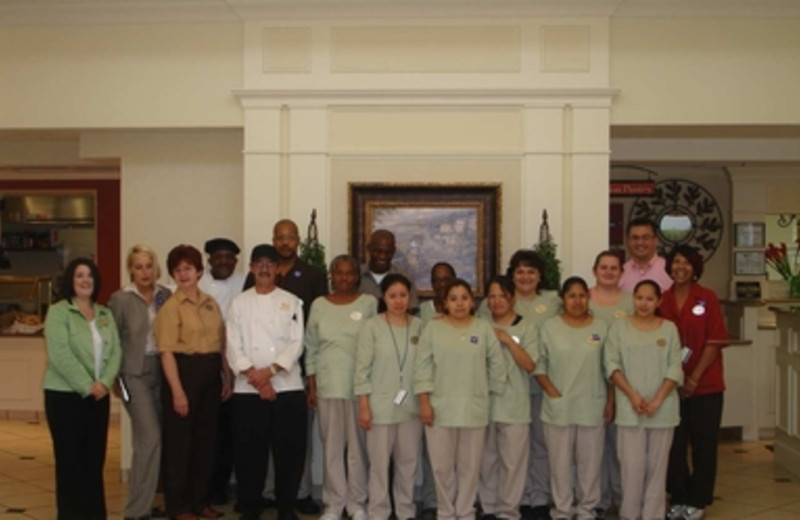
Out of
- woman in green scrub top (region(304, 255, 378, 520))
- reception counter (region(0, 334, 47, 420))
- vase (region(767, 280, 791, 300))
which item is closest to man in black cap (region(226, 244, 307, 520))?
woman in green scrub top (region(304, 255, 378, 520))

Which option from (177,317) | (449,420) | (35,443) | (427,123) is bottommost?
(35,443)

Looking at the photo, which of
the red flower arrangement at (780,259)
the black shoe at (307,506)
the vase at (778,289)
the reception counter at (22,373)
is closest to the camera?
the black shoe at (307,506)

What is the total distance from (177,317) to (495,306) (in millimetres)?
1723

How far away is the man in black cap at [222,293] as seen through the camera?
6.56m

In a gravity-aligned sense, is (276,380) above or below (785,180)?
below

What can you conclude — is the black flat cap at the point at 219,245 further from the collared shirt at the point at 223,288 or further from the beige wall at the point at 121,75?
the beige wall at the point at 121,75

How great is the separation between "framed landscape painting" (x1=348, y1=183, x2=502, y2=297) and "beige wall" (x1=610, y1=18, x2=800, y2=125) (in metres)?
1.17

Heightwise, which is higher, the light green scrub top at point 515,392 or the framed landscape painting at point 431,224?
the framed landscape painting at point 431,224

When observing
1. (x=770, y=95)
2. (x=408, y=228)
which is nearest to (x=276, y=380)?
(x=408, y=228)

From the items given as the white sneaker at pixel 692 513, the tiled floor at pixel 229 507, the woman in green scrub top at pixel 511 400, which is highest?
the woman in green scrub top at pixel 511 400

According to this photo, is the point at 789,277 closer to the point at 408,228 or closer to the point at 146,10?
the point at 408,228

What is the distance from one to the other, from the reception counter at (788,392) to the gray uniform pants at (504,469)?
267cm

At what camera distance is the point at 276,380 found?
603 cm

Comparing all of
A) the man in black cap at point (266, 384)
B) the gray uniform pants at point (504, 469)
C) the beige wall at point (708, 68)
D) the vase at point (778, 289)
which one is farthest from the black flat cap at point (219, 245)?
the vase at point (778, 289)
